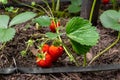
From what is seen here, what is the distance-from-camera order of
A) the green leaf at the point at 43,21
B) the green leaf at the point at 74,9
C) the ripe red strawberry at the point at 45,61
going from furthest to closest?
the green leaf at the point at 74,9, the green leaf at the point at 43,21, the ripe red strawberry at the point at 45,61

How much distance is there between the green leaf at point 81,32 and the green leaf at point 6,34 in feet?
0.91

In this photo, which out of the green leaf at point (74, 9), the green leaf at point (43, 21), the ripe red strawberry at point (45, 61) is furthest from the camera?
the green leaf at point (74, 9)

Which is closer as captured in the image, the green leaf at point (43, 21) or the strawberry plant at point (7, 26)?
the strawberry plant at point (7, 26)

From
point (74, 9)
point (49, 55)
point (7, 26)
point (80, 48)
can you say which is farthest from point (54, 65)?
point (74, 9)

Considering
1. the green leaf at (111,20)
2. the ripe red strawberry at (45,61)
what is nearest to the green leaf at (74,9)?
the green leaf at (111,20)

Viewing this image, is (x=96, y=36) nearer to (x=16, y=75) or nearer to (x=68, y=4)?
(x=16, y=75)

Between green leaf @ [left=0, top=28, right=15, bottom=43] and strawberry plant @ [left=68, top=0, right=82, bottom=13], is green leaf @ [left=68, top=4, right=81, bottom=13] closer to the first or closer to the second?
strawberry plant @ [left=68, top=0, right=82, bottom=13]

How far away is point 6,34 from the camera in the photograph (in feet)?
5.67

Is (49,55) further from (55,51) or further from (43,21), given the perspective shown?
(43,21)

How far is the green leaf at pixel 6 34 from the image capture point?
5.54ft

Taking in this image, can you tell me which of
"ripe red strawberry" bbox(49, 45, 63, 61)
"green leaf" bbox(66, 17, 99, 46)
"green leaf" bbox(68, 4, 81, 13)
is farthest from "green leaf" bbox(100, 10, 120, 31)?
"green leaf" bbox(68, 4, 81, 13)

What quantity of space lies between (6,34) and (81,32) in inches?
14.6

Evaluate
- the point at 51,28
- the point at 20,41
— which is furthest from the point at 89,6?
the point at 20,41

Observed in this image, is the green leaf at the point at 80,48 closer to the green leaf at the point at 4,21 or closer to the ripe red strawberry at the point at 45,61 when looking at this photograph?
the ripe red strawberry at the point at 45,61
